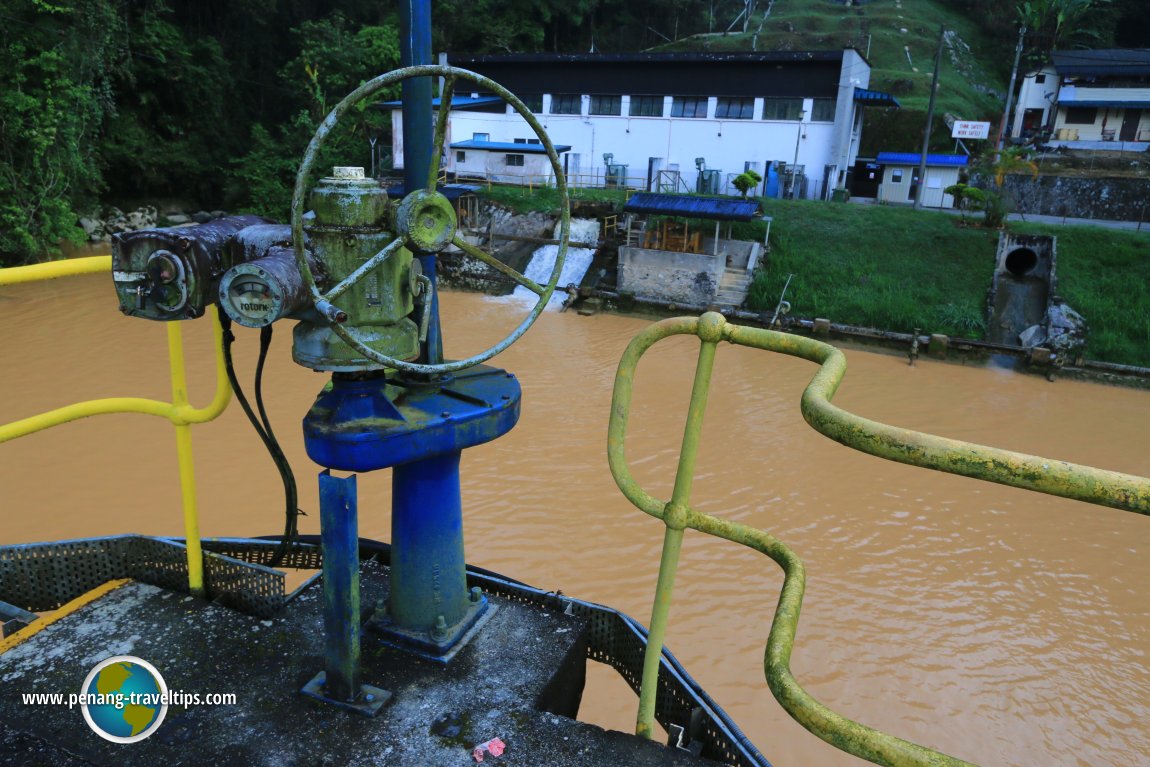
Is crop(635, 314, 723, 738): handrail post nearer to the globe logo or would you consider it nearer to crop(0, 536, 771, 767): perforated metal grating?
crop(0, 536, 771, 767): perforated metal grating

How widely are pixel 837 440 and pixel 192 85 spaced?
27.9m

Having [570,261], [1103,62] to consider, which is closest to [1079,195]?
[1103,62]

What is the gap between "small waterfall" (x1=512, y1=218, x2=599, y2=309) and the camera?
1838 cm

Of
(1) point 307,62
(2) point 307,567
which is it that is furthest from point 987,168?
(2) point 307,567

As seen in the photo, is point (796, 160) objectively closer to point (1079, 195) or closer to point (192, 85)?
point (1079, 195)

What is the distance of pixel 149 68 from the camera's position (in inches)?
899

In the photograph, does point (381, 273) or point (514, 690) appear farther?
point (514, 690)

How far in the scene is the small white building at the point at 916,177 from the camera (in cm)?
2377

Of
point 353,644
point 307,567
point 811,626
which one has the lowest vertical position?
point 811,626

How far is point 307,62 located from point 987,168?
2348 cm

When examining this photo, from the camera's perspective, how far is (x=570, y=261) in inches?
738

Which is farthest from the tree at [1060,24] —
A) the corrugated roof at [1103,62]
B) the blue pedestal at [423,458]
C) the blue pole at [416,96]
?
the blue pedestal at [423,458]

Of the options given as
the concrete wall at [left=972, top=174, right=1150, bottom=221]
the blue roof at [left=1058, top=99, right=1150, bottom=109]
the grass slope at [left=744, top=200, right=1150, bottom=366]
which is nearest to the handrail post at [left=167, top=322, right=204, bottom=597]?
the grass slope at [left=744, top=200, right=1150, bottom=366]

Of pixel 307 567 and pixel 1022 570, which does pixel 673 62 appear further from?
pixel 307 567
